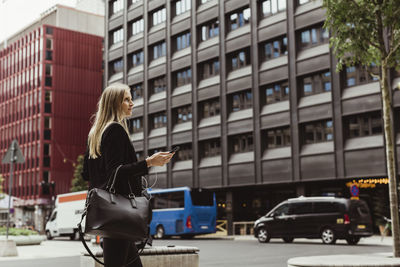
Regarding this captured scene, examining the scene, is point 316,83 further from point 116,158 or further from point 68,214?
point 116,158

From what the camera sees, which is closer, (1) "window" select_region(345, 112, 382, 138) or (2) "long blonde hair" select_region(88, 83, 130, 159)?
(2) "long blonde hair" select_region(88, 83, 130, 159)

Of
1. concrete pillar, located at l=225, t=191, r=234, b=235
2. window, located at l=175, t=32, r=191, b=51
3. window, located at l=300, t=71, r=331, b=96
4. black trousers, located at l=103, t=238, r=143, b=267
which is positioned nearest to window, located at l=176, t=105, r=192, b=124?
window, located at l=175, t=32, r=191, b=51

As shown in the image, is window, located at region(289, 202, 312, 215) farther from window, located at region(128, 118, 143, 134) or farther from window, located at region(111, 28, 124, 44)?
window, located at region(111, 28, 124, 44)

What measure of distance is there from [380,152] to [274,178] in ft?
24.8

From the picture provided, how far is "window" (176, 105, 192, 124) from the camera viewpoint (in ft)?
145

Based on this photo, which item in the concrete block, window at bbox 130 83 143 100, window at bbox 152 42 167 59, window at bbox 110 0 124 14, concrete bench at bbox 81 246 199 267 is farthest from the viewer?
window at bbox 110 0 124 14

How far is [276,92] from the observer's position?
3722 centimetres

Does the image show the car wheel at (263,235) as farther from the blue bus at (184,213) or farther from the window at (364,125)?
the window at (364,125)

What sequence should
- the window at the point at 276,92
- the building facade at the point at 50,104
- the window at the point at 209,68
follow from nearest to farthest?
the window at the point at 276,92
the window at the point at 209,68
the building facade at the point at 50,104

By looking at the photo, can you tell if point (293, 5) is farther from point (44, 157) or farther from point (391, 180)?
point (44, 157)

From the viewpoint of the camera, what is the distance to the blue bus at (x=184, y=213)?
103ft

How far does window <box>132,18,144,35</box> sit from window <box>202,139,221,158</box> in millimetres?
13642

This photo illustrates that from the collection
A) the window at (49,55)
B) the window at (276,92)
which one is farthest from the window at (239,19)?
the window at (49,55)

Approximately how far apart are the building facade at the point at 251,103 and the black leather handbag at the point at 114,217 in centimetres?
2877
